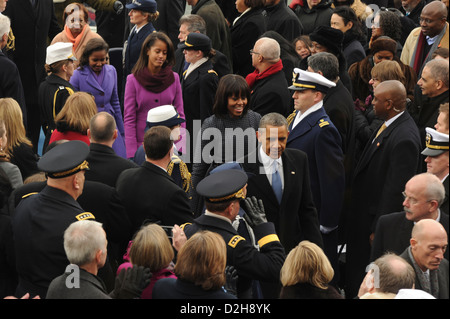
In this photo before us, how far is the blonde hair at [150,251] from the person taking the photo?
4.66 metres

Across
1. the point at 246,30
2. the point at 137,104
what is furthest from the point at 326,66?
the point at 246,30

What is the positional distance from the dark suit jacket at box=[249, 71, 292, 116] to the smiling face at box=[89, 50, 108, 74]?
1.55 meters

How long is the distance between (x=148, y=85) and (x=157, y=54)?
32 cm

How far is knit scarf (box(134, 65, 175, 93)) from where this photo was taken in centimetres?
780

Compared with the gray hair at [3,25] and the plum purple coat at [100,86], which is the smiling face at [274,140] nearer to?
the plum purple coat at [100,86]

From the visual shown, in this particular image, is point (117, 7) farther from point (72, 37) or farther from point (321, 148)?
point (321, 148)

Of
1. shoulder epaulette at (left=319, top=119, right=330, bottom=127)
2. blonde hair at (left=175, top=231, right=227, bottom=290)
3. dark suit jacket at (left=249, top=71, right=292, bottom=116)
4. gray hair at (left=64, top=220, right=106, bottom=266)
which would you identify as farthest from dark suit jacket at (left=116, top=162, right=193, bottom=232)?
dark suit jacket at (left=249, top=71, right=292, bottom=116)

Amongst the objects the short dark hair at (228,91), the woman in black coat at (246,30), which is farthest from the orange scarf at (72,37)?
the short dark hair at (228,91)

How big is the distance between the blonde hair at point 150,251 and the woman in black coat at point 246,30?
17.2ft

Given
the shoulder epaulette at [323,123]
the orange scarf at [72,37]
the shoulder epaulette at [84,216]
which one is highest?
the orange scarf at [72,37]

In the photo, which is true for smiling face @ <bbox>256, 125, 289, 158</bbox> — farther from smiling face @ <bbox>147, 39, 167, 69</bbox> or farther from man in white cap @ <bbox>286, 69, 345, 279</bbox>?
smiling face @ <bbox>147, 39, 167, 69</bbox>

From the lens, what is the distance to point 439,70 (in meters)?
7.07

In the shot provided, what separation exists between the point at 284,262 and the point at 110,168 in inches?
67.3

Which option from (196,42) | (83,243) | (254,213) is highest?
(196,42)
